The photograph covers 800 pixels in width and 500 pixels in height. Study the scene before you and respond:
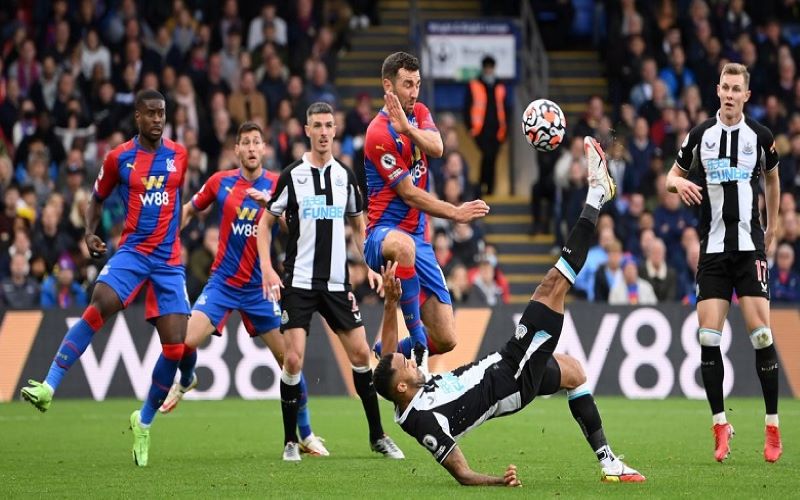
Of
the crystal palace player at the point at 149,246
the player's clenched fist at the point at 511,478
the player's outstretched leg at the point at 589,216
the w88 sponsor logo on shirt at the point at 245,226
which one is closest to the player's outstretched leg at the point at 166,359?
the crystal palace player at the point at 149,246

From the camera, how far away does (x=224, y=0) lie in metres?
23.4

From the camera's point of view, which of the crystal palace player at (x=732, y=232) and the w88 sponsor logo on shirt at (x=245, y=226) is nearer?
the crystal palace player at (x=732, y=232)

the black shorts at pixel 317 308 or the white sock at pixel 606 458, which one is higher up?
the black shorts at pixel 317 308

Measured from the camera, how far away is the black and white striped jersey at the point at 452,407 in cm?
866

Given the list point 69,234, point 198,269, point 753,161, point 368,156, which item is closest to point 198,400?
point 198,269

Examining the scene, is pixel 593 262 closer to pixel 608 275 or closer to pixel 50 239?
pixel 608 275

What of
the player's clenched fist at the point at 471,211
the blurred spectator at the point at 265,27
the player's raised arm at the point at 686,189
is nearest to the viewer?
the player's clenched fist at the point at 471,211

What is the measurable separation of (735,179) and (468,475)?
3.56 m

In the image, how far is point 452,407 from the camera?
879 centimetres

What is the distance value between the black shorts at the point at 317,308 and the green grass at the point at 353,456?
3.45 feet

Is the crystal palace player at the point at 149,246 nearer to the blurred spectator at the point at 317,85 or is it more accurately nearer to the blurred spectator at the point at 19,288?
the blurred spectator at the point at 19,288

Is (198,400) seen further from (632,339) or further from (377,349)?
(377,349)

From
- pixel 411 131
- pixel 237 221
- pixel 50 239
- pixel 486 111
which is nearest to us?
pixel 411 131

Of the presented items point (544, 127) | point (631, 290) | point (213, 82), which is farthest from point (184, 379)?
point (213, 82)
